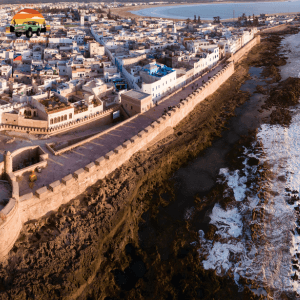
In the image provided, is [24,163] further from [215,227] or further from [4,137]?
[215,227]

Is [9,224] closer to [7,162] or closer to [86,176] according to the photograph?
[7,162]

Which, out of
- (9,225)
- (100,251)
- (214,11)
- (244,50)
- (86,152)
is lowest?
(100,251)

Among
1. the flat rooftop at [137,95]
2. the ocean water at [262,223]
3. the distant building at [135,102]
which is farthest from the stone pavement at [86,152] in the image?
the ocean water at [262,223]

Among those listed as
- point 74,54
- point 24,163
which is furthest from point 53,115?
point 74,54

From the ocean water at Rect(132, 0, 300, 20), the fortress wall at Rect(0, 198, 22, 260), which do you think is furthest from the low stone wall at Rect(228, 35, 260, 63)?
the ocean water at Rect(132, 0, 300, 20)

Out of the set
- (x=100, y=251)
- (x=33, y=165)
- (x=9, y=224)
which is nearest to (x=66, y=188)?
(x=33, y=165)

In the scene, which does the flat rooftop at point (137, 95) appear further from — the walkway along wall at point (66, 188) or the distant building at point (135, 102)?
the walkway along wall at point (66, 188)

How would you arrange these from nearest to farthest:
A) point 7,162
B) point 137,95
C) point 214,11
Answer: point 7,162, point 137,95, point 214,11
